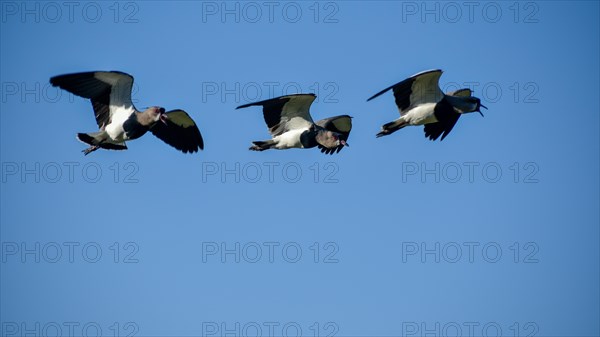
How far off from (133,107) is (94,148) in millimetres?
1424

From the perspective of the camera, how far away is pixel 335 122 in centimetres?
3134

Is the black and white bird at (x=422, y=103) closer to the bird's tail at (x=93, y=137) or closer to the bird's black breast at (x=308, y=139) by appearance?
the bird's black breast at (x=308, y=139)

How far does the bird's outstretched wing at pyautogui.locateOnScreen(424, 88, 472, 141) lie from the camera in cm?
2956

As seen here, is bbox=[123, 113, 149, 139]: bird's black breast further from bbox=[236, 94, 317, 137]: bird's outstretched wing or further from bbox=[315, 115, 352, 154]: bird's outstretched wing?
bbox=[315, 115, 352, 154]: bird's outstretched wing

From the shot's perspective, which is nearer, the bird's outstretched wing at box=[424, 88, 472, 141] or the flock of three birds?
the flock of three birds

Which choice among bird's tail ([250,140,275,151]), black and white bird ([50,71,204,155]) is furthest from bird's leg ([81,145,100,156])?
bird's tail ([250,140,275,151])

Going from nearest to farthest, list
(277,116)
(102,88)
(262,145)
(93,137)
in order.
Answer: (102,88)
(93,137)
(262,145)
(277,116)

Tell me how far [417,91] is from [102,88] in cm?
777

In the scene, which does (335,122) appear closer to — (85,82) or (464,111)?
(464,111)

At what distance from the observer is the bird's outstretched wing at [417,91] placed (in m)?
28.6

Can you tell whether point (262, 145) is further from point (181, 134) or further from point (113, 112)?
point (113, 112)

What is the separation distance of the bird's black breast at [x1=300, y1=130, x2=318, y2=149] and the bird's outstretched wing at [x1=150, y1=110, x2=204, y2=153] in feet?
9.31

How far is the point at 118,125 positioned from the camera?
28109 millimetres

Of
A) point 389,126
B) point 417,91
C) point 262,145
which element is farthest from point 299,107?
point 417,91
